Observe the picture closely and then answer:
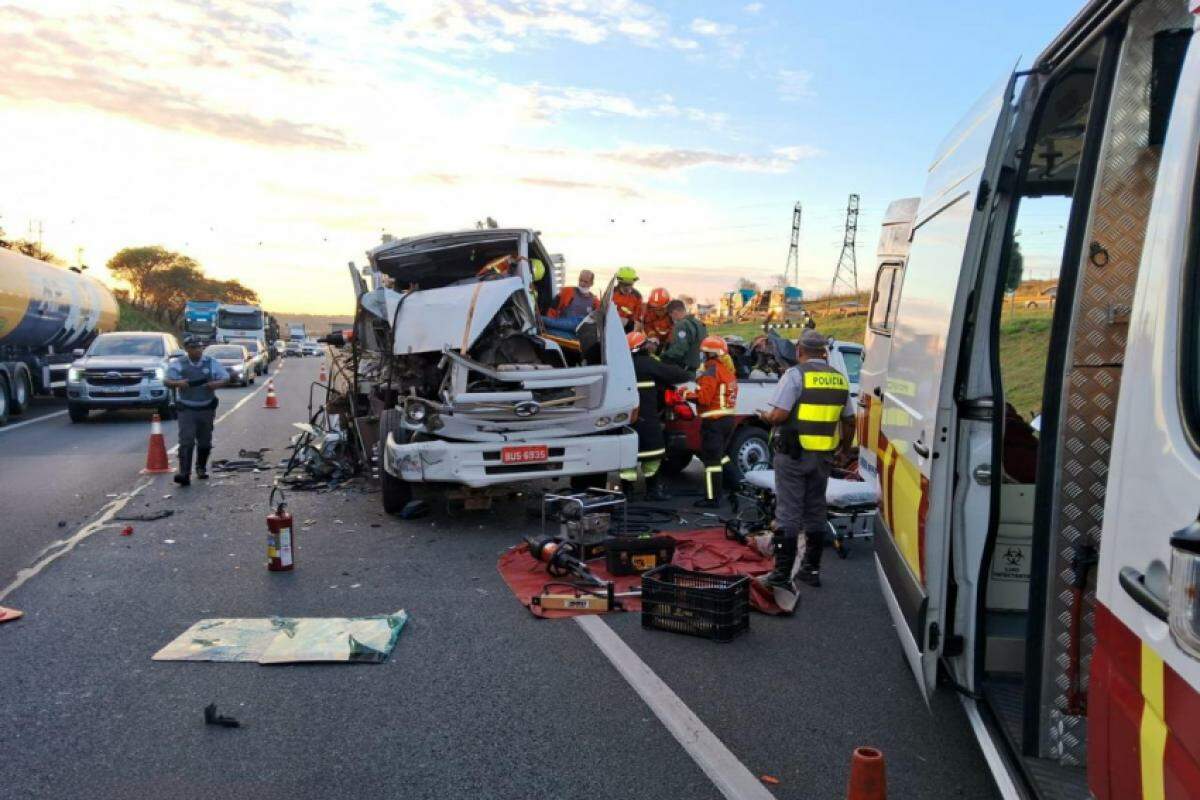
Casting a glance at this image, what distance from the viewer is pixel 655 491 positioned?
9.80 m

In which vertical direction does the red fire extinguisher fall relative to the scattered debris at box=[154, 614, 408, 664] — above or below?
above

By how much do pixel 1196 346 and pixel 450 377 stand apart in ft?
23.4

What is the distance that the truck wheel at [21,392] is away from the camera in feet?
59.3

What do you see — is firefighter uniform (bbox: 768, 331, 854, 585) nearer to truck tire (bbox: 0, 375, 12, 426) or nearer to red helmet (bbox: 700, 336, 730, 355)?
red helmet (bbox: 700, 336, 730, 355)

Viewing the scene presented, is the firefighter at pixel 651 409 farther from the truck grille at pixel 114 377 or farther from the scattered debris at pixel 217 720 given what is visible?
the truck grille at pixel 114 377

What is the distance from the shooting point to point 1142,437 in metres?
1.91

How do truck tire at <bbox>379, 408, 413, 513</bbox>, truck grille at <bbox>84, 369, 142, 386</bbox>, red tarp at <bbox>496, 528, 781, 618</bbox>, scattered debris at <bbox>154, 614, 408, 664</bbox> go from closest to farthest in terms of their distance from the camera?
scattered debris at <bbox>154, 614, 408, 664</bbox> < red tarp at <bbox>496, 528, 781, 618</bbox> < truck tire at <bbox>379, 408, 413, 513</bbox> < truck grille at <bbox>84, 369, 142, 386</bbox>

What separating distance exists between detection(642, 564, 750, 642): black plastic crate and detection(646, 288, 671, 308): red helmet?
5788 millimetres

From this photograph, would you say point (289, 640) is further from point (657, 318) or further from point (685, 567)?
point (657, 318)

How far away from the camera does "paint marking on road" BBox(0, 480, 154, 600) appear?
6312 millimetres

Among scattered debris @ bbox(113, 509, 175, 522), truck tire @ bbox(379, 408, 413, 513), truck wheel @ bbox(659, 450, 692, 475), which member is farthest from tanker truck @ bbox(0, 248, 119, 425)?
truck wheel @ bbox(659, 450, 692, 475)

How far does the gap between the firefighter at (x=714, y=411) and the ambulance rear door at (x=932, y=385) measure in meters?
4.74

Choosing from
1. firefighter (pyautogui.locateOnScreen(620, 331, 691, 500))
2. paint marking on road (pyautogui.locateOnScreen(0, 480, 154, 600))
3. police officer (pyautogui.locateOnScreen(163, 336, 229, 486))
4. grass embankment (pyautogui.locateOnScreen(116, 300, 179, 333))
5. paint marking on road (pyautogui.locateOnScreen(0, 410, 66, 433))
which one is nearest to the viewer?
paint marking on road (pyautogui.locateOnScreen(0, 480, 154, 600))

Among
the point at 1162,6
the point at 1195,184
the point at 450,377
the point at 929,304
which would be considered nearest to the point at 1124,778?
the point at 1195,184
